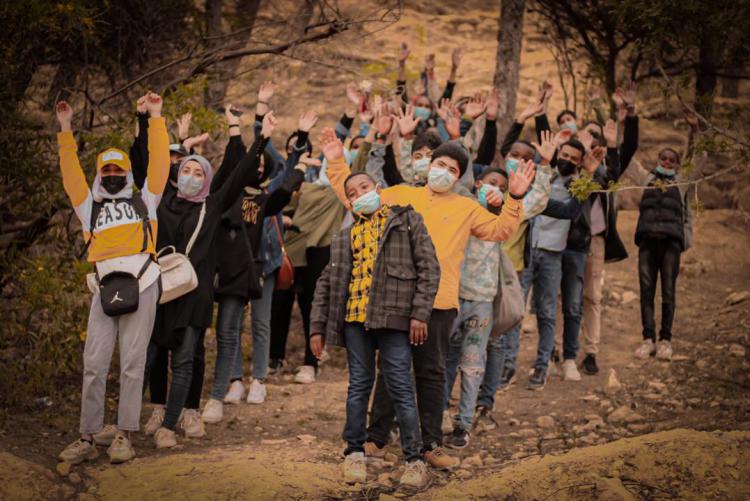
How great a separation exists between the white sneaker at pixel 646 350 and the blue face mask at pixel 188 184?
16.5 ft

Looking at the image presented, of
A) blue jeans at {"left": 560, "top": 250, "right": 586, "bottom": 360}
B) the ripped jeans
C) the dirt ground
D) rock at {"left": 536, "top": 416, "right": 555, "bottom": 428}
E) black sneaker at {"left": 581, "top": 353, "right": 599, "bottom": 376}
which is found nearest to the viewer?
the dirt ground

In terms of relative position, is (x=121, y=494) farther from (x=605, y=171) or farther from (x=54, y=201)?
(x=605, y=171)

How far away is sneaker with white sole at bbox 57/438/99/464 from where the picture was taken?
238 inches

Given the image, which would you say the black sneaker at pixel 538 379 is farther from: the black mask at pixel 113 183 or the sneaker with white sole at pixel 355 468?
the black mask at pixel 113 183

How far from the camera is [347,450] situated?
617 centimetres

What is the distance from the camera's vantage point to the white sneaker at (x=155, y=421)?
696cm

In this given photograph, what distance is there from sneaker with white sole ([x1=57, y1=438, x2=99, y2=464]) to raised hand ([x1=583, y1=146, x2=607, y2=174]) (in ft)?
15.2

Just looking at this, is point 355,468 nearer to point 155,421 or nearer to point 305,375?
point 155,421

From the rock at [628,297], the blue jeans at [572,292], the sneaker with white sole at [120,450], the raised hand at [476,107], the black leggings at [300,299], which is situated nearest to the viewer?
the sneaker with white sole at [120,450]

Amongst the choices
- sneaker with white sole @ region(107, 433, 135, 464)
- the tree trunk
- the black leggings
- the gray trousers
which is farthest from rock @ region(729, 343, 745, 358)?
sneaker with white sole @ region(107, 433, 135, 464)

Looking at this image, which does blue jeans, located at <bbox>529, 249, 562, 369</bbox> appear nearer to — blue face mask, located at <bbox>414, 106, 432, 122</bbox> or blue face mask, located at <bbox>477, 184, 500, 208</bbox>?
blue face mask, located at <bbox>477, 184, 500, 208</bbox>

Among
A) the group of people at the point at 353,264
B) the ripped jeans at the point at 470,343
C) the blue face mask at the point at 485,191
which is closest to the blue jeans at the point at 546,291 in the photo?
the group of people at the point at 353,264

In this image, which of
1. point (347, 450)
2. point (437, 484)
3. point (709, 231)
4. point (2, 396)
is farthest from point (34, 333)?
point (709, 231)

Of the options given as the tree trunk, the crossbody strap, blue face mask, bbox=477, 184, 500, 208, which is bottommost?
the crossbody strap
